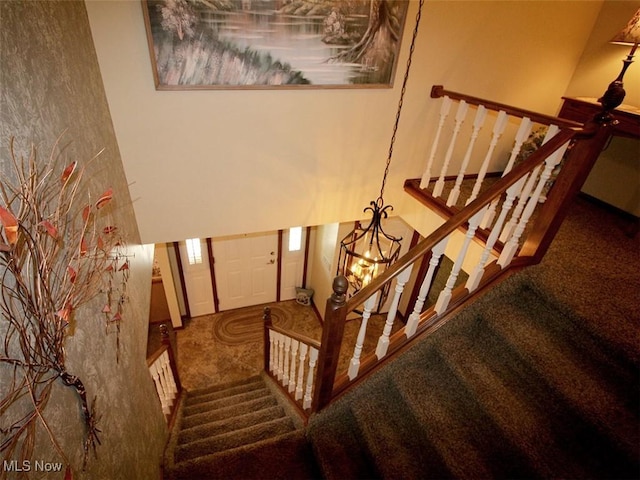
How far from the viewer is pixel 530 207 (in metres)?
1.89

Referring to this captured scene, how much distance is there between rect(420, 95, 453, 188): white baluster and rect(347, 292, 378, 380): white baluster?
1.63m

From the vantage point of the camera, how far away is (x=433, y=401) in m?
1.87

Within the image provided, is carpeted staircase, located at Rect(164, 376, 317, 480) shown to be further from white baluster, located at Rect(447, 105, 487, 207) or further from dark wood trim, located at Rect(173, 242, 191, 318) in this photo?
white baluster, located at Rect(447, 105, 487, 207)

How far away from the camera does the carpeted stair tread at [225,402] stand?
125 inches

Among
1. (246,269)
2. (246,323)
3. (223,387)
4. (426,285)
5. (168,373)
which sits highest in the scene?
(426,285)

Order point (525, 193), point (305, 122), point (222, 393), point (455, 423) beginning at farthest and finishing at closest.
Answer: point (222, 393) → point (305, 122) → point (525, 193) → point (455, 423)

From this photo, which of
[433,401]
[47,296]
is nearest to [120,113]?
[47,296]

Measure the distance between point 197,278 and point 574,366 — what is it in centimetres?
442

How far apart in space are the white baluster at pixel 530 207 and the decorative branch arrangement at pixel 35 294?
6.79 ft

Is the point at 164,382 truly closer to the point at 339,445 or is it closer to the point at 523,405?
the point at 339,445

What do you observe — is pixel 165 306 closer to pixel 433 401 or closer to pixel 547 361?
pixel 433 401

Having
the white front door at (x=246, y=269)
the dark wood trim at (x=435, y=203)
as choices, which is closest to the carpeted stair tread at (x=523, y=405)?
the dark wood trim at (x=435, y=203)

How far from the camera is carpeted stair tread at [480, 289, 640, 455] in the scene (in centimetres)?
148

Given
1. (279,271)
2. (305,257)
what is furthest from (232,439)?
(305,257)
